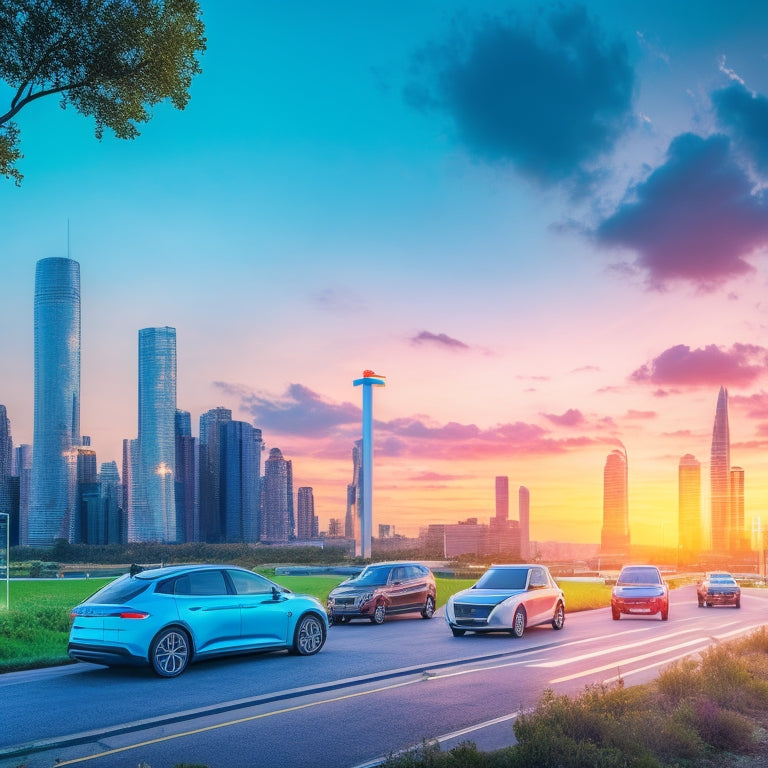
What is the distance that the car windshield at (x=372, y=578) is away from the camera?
80.0 feet

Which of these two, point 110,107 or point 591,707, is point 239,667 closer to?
point 591,707

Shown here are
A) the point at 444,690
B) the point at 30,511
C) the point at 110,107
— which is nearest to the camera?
the point at 444,690

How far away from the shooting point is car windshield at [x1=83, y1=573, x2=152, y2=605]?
523 inches

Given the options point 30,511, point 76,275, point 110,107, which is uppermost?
point 76,275

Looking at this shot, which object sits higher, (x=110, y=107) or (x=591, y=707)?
(x=110, y=107)

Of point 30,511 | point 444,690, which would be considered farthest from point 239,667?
point 30,511

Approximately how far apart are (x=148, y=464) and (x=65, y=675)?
16635 centimetres

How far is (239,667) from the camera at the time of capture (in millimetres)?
14391

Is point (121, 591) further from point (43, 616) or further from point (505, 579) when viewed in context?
point (505, 579)

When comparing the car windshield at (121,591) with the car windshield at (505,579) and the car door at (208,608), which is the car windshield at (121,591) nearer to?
the car door at (208,608)

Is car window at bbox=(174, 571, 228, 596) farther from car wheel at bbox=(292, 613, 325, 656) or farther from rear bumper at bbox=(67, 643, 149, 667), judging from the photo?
car wheel at bbox=(292, 613, 325, 656)

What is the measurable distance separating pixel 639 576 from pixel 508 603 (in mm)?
9952

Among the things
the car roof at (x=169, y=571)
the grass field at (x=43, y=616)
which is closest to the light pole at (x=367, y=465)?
the grass field at (x=43, y=616)

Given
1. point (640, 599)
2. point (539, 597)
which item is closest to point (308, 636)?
point (539, 597)
